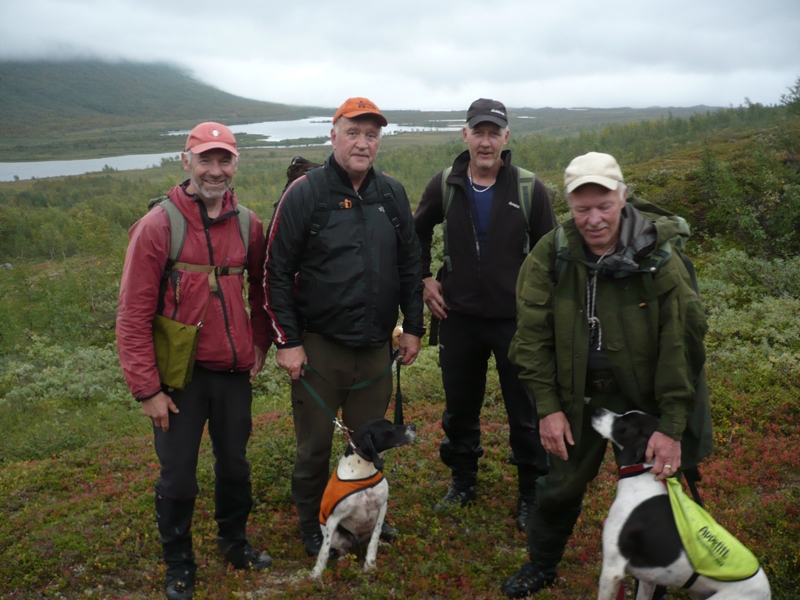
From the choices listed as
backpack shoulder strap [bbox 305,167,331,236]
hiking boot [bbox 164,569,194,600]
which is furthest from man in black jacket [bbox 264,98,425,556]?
hiking boot [bbox 164,569,194,600]

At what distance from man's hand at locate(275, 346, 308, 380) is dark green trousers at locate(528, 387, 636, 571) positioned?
6.15 feet

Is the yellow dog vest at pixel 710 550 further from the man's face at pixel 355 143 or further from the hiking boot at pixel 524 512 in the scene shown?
the man's face at pixel 355 143

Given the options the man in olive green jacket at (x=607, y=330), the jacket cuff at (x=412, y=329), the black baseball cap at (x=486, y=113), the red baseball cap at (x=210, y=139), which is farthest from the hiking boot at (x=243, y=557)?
the black baseball cap at (x=486, y=113)

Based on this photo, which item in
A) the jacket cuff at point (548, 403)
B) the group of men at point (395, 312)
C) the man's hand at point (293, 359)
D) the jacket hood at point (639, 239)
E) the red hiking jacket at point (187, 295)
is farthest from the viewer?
the man's hand at point (293, 359)

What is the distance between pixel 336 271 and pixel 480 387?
5.82ft

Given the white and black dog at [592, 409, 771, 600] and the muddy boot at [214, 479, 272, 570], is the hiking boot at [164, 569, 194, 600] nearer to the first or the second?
the muddy boot at [214, 479, 272, 570]

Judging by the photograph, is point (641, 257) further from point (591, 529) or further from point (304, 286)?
point (591, 529)

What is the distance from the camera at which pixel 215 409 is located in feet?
13.7

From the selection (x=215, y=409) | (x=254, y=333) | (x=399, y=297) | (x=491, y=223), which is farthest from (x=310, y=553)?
(x=491, y=223)

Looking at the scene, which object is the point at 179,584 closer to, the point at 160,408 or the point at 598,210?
the point at 160,408

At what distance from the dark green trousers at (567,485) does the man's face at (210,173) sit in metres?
2.70

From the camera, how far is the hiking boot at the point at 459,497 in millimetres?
5398

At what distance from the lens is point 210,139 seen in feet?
12.9

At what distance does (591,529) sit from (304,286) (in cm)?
314
